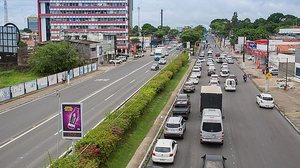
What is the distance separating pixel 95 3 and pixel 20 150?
11842cm

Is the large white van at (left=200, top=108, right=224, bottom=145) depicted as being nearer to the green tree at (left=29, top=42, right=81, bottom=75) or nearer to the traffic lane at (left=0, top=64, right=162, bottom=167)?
the traffic lane at (left=0, top=64, right=162, bottom=167)

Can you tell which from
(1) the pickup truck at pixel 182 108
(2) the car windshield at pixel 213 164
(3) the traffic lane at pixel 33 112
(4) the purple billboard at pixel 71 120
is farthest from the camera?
(1) the pickup truck at pixel 182 108

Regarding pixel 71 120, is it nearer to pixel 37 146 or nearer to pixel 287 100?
pixel 37 146

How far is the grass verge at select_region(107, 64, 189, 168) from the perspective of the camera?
2244cm

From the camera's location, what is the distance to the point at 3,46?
77500 mm

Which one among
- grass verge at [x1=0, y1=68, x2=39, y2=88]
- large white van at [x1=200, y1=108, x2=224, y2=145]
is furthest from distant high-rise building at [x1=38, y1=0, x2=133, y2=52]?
large white van at [x1=200, y1=108, x2=224, y2=145]

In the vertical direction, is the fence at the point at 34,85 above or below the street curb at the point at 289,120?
above

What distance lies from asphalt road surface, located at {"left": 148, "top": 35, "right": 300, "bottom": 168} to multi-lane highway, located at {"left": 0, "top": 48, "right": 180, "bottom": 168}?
24.1 ft

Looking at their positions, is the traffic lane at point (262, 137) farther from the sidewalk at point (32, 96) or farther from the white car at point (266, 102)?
the sidewalk at point (32, 96)

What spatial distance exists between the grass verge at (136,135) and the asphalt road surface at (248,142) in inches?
72.9

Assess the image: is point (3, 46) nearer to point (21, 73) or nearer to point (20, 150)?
point (21, 73)

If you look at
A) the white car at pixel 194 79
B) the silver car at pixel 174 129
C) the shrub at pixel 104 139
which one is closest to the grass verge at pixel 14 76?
the white car at pixel 194 79

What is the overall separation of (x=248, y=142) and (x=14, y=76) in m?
52.9

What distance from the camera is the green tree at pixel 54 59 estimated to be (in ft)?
224
